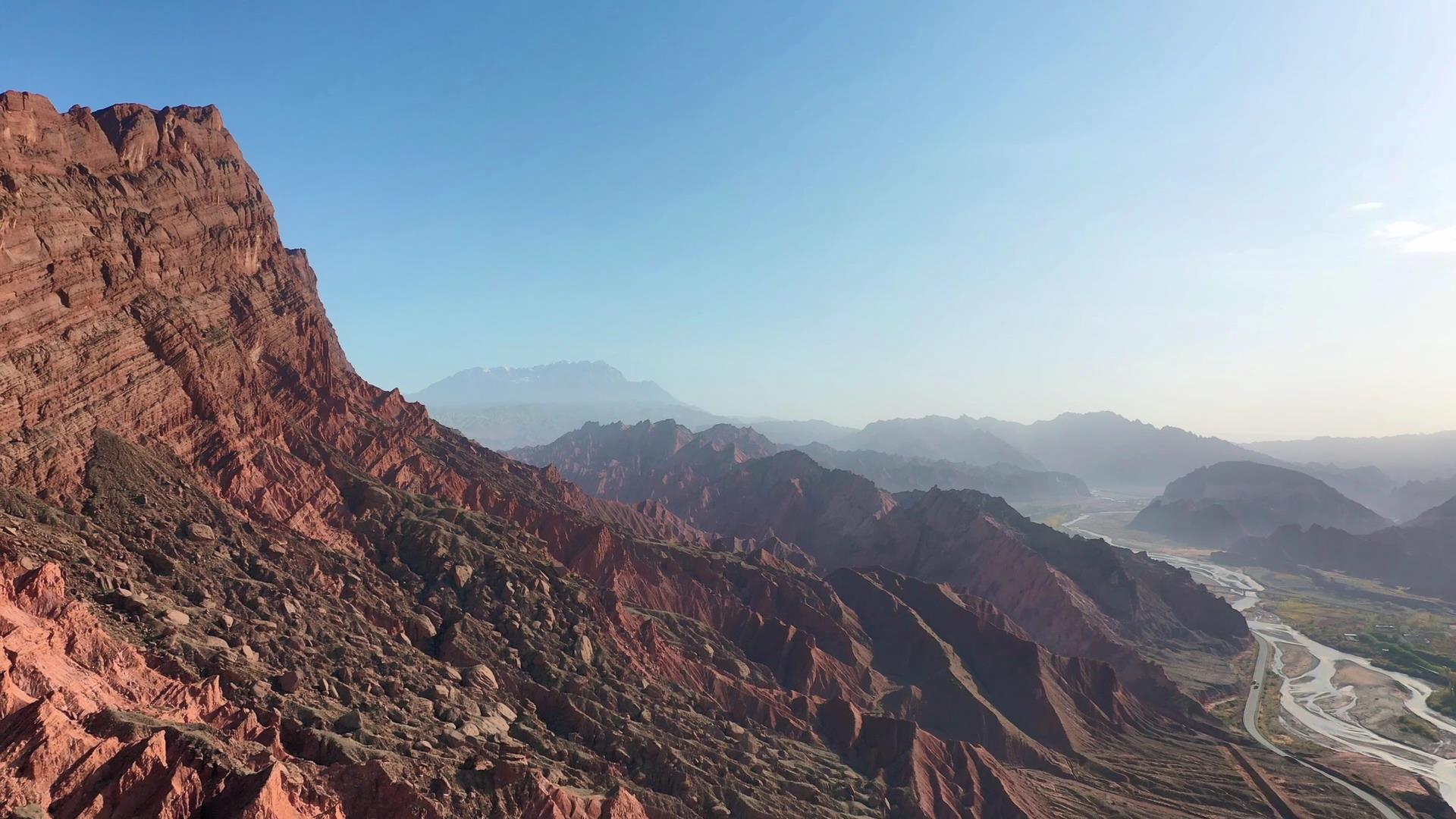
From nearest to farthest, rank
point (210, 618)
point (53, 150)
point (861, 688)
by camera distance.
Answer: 1. point (210, 618)
2. point (53, 150)
3. point (861, 688)

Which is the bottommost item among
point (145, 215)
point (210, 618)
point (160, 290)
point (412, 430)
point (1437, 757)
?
point (1437, 757)

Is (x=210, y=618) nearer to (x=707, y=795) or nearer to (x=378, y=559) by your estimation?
(x=378, y=559)

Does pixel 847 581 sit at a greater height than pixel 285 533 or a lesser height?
lesser

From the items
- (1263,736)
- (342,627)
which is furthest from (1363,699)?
(342,627)

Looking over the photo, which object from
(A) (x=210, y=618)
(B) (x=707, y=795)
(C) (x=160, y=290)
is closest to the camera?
(A) (x=210, y=618)

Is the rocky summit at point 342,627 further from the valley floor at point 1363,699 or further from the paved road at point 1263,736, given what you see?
the valley floor at point 1363,699

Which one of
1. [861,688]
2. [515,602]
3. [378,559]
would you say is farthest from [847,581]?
[378,559]

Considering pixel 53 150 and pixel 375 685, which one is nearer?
pixel 375 685
